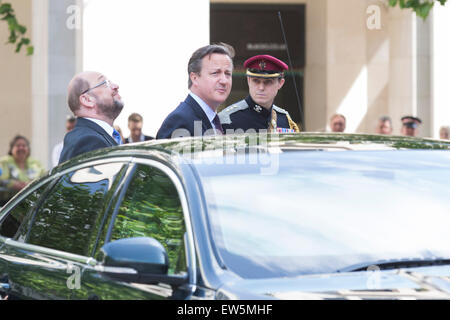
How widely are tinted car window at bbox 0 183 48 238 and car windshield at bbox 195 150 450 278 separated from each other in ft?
4.68

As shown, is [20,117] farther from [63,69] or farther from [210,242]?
[210,242]

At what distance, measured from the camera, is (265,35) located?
2112cm

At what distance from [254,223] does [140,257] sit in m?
0.47

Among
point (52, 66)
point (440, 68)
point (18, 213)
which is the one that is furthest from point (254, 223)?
point (440, 68)

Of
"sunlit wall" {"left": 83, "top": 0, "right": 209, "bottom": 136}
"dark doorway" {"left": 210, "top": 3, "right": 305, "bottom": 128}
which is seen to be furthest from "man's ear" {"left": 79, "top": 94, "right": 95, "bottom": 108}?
"dark doorway" {"left": 210, "top": 3, "right": 305, "bottom": 128}

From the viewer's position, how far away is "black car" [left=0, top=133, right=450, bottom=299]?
362 cm

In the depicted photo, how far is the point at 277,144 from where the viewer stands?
14.3ft

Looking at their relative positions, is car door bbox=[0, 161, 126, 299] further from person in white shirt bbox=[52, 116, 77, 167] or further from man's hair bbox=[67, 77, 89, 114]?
person in white shirt bbox=[52, 116, 77, 167]

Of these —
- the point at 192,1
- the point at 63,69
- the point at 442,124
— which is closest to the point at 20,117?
the point at 63,69

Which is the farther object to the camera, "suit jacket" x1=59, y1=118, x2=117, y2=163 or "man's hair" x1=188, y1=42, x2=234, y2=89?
"man's hair" x1=188, y1=42, x2=234, y2=89

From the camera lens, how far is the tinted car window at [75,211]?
15.0ft
